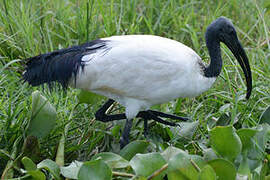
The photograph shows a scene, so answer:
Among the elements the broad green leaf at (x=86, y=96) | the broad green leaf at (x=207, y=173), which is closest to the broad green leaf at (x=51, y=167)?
the broad green leaf at (x=86, y=96)

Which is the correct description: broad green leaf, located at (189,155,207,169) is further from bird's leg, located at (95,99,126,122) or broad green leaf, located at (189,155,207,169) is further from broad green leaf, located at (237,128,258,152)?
bird's leg, located at (95,99,126,122)

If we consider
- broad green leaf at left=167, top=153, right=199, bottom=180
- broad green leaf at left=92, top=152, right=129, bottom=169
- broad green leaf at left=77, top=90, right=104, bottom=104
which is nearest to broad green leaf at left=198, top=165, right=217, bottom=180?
broad green leaf at left=167, top=153, right=199, bottom=180

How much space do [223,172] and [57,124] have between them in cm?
104

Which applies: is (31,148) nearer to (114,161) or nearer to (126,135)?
(114,161)

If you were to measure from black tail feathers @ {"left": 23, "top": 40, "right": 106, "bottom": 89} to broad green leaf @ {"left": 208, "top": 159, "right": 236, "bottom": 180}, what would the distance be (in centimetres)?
93

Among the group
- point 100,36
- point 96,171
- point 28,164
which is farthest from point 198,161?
point 100,36

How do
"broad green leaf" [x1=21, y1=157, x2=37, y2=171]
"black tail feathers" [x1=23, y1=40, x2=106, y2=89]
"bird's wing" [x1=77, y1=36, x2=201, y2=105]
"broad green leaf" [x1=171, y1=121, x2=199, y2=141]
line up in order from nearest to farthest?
"broad green leaf" [x1=21, y1=157, x2=37, y2=171] < "bird's wing" [x1=77, y1=36, x2=201, y2=105] < "black tail feathers" [x1=23, y1=40, x2=106, y2=89] < "broad green leaf" [x1=171, y1=121, x2=199, y2=141]

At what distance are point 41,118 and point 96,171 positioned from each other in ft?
1.94

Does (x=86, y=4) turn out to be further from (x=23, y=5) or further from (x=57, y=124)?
(x=57, y=124)

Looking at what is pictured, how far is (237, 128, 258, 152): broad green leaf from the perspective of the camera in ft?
7.97

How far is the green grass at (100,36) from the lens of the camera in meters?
2.89

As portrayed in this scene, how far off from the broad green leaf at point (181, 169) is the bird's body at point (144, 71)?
1.92 feet

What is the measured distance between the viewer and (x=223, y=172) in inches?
90.2

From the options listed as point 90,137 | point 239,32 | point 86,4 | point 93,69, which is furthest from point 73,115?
point 239,32
